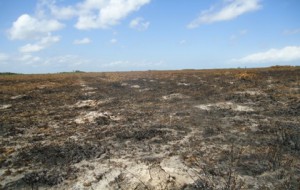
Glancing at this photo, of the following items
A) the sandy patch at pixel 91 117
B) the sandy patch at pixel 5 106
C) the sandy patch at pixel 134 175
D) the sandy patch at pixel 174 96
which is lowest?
the sandy patch at pixel 134 175

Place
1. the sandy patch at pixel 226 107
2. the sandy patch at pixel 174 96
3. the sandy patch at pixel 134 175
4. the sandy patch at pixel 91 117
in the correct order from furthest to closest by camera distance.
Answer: the sandy patch at pixel 174 96 < the sandy patch at pixel 226 107 < the sandy patch at pixel 91 117 < the sandy patch at pixel 134 175

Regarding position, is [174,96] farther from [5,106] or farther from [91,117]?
[5,106]

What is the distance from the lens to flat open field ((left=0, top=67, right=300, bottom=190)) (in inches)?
279

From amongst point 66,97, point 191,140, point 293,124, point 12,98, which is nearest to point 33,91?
point 12,98

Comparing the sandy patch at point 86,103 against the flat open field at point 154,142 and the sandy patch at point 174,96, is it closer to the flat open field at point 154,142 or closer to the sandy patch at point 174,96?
the flat open field at point 154,142

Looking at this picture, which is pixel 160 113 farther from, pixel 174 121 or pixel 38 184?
pixel 38 184

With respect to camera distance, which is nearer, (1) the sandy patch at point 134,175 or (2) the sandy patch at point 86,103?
(1) the sandy patch at point 134,175

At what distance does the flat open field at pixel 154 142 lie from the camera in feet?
23.3

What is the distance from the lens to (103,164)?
7996 mm

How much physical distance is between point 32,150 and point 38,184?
2352 millimetres

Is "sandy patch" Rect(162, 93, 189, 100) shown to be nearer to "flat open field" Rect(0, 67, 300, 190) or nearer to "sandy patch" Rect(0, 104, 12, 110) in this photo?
"flat open field" Rect(0, 67, 300, 190)

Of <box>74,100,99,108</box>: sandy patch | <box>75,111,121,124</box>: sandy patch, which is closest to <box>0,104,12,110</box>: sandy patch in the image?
<box>74,100,99,108</box>: sandy patch

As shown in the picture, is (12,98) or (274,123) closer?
(274,123)

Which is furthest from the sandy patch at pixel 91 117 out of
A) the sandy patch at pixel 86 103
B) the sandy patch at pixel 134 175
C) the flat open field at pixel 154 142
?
the sandy patch at pixel 134 175
